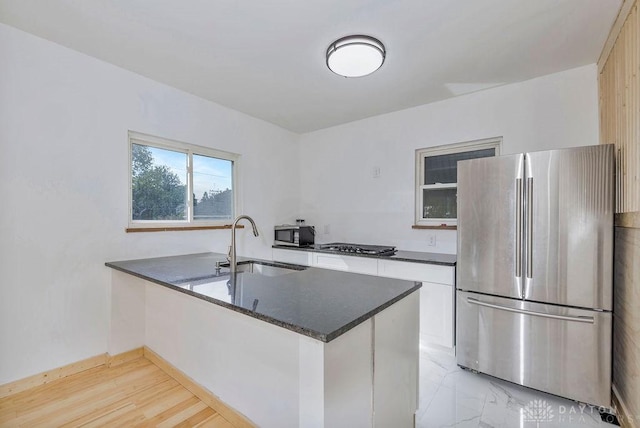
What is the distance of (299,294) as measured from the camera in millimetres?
1327

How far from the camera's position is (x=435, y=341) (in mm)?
2504

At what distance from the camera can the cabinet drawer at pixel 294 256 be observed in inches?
131

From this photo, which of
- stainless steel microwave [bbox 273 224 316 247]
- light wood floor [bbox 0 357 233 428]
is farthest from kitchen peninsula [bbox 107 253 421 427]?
stainless steel microwave [bbox 273 224 316 247]

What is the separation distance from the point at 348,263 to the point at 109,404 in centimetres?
212

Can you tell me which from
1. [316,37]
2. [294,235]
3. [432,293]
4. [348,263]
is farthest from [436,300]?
[316,37]

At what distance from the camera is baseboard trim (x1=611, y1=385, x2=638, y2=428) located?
1530 millimetres

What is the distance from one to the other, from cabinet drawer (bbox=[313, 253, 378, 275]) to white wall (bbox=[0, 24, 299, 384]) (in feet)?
4.80

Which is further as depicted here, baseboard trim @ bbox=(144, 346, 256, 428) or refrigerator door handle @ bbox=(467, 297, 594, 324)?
refrigerator door handle @ bbox=(467, 297, 594, 324)

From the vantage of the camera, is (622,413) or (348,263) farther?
(348,263)

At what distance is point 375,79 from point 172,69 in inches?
68.0

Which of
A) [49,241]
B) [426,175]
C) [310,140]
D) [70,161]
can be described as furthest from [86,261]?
[426,175]

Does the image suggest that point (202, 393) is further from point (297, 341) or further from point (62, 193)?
point (62, 193)

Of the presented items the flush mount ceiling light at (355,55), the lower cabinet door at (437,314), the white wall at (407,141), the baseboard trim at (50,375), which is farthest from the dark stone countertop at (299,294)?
the white wall at (407,141)

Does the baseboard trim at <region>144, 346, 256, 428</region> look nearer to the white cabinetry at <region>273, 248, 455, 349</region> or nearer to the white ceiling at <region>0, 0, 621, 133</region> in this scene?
the white cabinetry at <region>273, 248, 455, 349</region>
